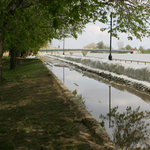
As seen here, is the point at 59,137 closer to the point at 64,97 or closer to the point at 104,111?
the point at 104,111

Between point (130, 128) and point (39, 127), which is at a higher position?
point (39, 127)

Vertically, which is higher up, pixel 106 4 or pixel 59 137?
pixel 106 4

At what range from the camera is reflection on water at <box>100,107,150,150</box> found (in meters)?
3.97

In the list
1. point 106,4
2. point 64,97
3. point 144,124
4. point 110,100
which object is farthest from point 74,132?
point 106,4

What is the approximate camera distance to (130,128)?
4797mm

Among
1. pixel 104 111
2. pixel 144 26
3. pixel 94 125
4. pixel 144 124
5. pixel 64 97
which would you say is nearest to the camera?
pixel 94 125

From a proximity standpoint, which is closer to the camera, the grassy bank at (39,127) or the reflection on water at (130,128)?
the grassy bank at (39,127)

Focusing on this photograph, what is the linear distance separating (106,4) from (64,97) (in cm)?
493

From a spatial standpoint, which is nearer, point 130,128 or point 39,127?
point 39,127

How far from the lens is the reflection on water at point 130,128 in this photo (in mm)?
3969

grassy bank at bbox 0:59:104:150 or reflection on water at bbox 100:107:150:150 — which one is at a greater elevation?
grassy bank at bbox 0:59:104:150

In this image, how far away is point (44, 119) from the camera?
488 cm

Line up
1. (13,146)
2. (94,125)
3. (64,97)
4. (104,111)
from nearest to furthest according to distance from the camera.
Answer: (13,146)
(94,125)
(104,111)
(64,97)

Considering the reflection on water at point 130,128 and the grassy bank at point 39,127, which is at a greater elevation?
the grassy bank at point 39,127
